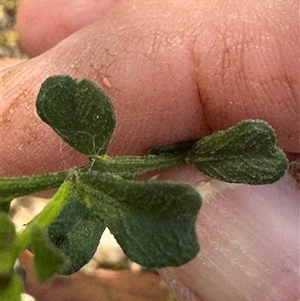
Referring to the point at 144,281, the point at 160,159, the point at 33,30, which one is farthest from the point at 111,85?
the point at 144,281

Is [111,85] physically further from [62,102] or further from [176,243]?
[176,243]

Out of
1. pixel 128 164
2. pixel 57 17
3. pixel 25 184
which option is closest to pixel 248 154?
pixel 128 164

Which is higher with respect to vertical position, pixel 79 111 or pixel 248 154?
pixel 79 111

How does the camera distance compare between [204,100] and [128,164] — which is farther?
[204,100]

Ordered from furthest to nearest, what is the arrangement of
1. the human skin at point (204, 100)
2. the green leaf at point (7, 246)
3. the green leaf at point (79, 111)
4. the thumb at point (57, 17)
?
the thumb at point (57, 17) → the human skin at point (204, 100) → the green leaf at point (79, 111) → the green leaf at point (7, 246)

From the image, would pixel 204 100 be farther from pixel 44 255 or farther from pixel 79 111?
pixel 44 255

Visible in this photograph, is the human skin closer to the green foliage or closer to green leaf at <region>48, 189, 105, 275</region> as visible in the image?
the green foliage

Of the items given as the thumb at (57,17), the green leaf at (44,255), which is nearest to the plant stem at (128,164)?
the green leaf at (44,255)

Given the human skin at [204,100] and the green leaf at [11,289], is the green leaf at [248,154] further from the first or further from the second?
the green leaf at [11,289]
